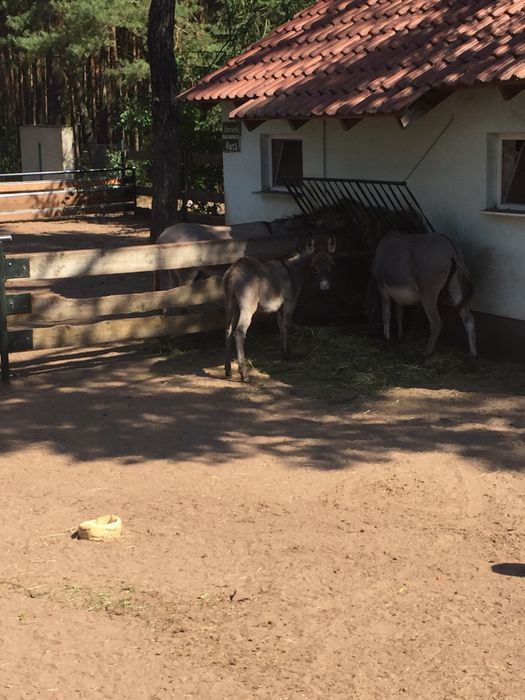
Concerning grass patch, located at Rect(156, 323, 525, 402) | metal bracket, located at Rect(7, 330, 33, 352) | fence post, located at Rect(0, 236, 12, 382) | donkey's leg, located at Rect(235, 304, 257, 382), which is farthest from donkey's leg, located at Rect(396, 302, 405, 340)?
fence post, located at Rect(0, 236, 12, 382)

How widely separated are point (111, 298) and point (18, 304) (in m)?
0.92

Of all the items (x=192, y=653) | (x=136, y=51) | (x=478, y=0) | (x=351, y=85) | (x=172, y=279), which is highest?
(x=136, y=51)

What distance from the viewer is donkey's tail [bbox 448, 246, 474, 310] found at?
9.92m

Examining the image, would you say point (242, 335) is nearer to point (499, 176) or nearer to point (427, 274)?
point (427, 274)

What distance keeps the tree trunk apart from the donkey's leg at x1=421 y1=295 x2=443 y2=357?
633 centimetres

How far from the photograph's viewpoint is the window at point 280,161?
523 inches

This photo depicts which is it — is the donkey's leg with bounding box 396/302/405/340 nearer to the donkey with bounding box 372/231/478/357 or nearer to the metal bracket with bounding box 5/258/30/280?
the donkey with bounding box 372/231/478/357

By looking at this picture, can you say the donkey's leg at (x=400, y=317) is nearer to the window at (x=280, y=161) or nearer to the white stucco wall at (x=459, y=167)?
the white stucco wall at (x=459, y=167)

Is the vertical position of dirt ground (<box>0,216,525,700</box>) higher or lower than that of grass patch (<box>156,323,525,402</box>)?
lower

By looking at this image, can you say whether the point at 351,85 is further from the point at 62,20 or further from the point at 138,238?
the point at 62,20

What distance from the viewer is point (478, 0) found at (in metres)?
11.3

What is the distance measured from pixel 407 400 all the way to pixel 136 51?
2496cm

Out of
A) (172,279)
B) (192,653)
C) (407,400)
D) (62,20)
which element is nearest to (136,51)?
(62,20)

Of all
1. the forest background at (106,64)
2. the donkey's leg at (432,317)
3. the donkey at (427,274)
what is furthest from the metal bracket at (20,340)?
the forest background at (106,64)
